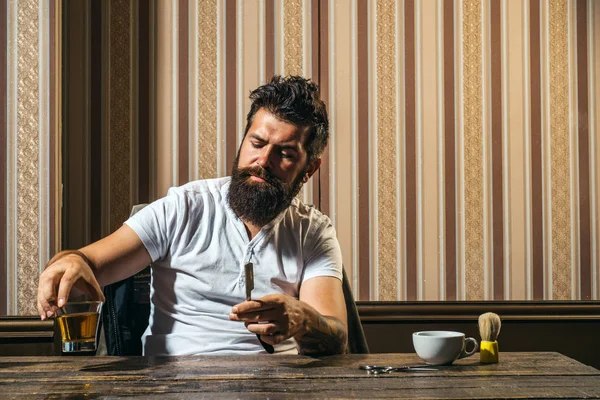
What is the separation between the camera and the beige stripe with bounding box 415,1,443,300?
290 centimetres

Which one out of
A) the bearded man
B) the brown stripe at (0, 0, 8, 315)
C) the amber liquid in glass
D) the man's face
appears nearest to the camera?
the amber liquid in glass

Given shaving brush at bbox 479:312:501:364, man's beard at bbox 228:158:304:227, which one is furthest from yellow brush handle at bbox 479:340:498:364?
man's beard at bbox 228:158:304:227

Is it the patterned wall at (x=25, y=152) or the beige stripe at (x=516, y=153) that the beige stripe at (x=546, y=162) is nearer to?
the beige stripe at (x=516, y=153)

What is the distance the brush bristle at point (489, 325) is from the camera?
1.38 m

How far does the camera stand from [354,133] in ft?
9.45

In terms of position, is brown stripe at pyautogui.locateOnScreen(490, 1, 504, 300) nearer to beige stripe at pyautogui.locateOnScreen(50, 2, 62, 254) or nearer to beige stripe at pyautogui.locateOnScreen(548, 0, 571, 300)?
beige stripe at pyautogui.locateOnScreen(548, 0, 571, 300)

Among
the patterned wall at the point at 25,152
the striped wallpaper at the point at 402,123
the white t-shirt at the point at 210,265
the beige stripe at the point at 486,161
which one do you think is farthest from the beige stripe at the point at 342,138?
the patterned wall at the point at 25,152

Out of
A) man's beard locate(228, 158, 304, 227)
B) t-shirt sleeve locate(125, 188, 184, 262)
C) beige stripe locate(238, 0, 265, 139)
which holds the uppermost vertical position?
beige stripe locate(238, 0, 265, 139)

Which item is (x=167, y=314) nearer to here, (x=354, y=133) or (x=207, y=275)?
(x=207, y=275)

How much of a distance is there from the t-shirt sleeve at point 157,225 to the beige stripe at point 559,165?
1797mm

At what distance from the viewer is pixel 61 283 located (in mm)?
1408

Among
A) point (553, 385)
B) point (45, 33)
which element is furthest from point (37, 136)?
point (553, 385)

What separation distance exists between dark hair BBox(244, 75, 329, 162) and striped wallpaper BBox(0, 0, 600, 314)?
0.76 m

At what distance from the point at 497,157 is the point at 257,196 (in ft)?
4.77
